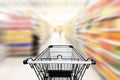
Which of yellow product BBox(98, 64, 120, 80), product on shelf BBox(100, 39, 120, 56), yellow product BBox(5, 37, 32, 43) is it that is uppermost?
product on shelf BBox(100, 39, 120, 56)

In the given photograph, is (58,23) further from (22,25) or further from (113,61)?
(113,61)

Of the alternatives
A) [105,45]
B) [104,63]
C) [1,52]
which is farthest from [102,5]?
[1,52]

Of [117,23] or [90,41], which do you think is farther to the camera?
[90,41]

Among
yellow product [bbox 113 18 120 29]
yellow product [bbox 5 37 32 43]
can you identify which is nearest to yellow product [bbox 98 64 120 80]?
yellow product [bbox 113 18 120 29]

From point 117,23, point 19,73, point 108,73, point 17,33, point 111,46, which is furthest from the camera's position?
point 17,33

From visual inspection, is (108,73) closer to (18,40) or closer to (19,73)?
(19,73)

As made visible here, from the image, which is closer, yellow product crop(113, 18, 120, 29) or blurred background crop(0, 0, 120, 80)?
yellow product crop(113, 18, 120, 29)

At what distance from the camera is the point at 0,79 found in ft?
11.5

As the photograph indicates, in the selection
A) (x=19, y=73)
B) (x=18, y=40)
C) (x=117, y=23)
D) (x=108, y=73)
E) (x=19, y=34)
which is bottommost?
(x=19, y=73)

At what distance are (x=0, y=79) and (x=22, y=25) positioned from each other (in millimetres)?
2612

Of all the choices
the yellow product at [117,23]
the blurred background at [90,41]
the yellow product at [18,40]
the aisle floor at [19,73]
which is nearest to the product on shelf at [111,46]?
the blurred background at [90,41]

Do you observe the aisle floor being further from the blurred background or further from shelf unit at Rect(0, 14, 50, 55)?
shelf unit at Rect(0, 14, 50, 55)

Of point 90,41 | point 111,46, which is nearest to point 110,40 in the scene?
point 111,46

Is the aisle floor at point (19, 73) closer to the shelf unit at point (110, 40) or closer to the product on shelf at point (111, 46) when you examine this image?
the shelf unit at point (110, 40)
